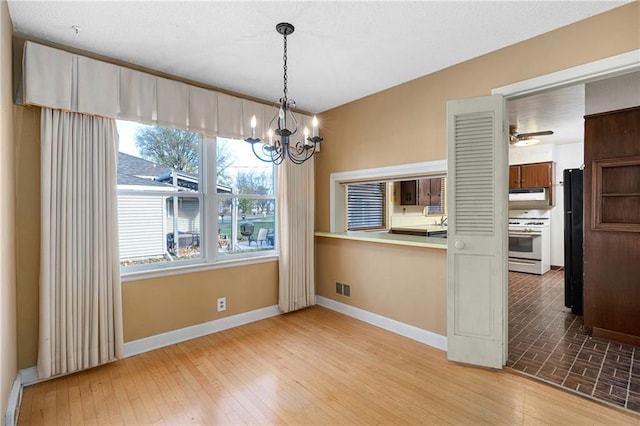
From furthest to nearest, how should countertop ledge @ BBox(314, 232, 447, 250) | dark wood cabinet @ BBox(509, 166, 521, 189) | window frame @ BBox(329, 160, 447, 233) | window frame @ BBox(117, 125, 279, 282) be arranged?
dark wood cabinet @ BBox(509, 166, 521, 189) < window frame @ BBox(117, 125, 279, 282) < window frame @ BBox(329, 160, 447, 233) < countertop ledge @ BBox(314, 232, 447, 250)

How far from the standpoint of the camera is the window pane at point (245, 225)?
3646 mm

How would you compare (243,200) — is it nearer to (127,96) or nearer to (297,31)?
(127,96)

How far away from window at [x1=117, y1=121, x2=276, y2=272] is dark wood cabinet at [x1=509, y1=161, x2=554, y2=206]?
17.4 feet

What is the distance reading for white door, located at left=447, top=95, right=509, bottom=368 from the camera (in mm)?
2578

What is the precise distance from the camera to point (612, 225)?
10.3ft

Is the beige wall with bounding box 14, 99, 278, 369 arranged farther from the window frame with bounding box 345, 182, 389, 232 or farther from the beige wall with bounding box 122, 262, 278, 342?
the window frame with bounding box 345, 182, 389, 232

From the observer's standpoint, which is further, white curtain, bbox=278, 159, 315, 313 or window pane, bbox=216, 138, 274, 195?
white curtain, bbox=278, 159, 315, 313

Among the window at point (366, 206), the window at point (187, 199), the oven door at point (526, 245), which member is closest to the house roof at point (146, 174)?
the window at point (187, 199)

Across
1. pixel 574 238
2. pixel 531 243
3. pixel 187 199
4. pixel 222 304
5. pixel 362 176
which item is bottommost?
pixel 222 304

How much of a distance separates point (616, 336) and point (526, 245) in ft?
11.0

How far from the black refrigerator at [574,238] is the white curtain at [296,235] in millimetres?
3290

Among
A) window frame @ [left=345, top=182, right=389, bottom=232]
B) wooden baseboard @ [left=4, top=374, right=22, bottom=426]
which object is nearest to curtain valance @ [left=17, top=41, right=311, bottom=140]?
window frame @ [left=345, top=182, right=389, bottom=232]

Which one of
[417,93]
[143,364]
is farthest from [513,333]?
[143,364]

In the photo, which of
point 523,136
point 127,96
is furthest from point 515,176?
point 127,96
